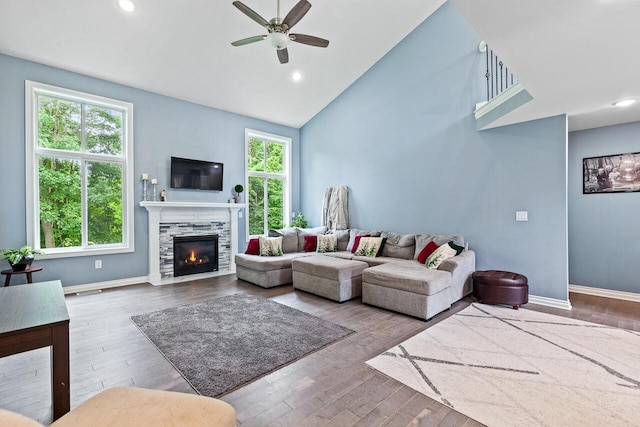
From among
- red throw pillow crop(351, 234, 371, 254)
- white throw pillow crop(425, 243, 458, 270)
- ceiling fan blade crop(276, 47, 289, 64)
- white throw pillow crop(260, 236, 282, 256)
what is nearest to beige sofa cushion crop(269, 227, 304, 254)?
white throw pillow crop(260, 236, 282, 256)

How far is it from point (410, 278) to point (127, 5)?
4.71 metres

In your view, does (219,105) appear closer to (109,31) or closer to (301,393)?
(109,31)

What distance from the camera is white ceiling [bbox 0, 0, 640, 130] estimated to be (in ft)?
6.66

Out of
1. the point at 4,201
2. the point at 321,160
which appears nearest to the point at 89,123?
the point at 4,201

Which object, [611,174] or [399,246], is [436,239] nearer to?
[399,246]

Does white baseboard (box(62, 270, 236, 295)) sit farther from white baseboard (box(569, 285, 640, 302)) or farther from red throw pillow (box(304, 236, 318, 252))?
white baseboard (box(569, 285, 640, 302))

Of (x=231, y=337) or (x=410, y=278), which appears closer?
(x=231, y=337)

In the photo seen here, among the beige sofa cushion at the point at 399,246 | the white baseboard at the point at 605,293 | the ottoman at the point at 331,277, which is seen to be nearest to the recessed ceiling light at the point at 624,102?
the white baseboard at the point at 605,293

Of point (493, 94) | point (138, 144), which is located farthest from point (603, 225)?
point (138, 144)

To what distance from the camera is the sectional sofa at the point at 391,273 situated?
11.2ft

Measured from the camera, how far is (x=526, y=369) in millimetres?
2318

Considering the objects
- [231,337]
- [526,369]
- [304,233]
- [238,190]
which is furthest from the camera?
[238,190]

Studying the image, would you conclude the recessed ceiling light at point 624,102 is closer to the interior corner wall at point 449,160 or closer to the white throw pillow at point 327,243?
the interior corner wall at point 449,160

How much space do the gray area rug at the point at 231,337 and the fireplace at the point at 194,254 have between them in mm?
1791
